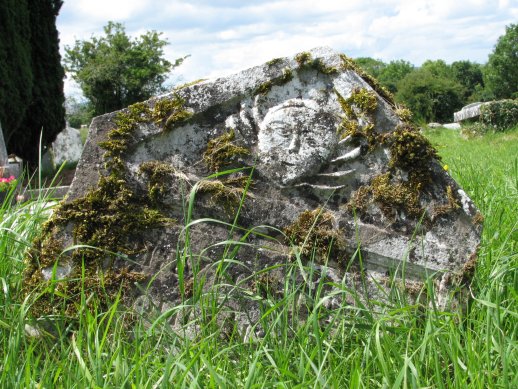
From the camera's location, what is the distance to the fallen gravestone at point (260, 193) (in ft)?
8.90

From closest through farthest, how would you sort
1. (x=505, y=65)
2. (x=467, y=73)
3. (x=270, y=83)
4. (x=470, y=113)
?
(x=270, y=83) < (x=470, y=113) < (x=505, y=65) < (x=467, y=73)

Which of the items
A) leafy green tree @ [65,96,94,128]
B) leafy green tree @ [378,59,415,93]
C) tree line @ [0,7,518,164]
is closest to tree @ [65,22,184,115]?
tree line @ [0,7,518,164]

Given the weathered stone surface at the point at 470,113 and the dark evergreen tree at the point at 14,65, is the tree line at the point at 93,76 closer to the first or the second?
the dark evergreen tree at the point at 14,65

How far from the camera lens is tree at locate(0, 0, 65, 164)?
12.3 meters

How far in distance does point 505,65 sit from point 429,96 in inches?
931

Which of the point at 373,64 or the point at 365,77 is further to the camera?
the point at 373,64

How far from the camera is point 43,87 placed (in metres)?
14.5

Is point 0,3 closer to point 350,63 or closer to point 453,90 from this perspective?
point 350,63

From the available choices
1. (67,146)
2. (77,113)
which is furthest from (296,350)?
(77,113)

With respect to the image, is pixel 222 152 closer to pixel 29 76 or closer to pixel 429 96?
pixel 29 76

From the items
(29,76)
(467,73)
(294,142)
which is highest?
(467,73)

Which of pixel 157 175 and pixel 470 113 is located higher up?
pixel 157 175

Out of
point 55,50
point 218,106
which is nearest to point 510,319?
point 218,106

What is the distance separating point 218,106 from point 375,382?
1372mm
